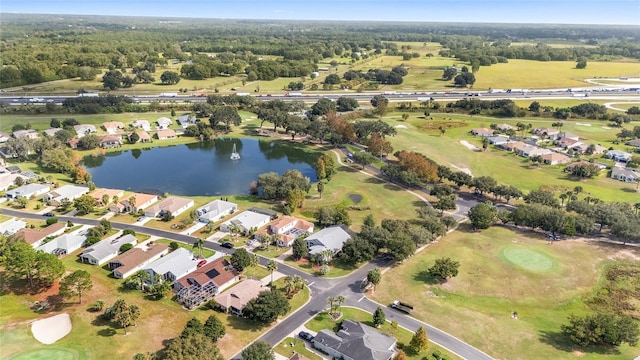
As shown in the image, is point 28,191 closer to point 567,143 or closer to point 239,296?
point 239,296

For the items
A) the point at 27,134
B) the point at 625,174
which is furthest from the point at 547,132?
the point at 27,134

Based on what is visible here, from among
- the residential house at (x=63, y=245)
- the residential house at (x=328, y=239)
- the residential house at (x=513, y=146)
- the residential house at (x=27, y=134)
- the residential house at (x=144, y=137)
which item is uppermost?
the residential house at (x=27, y=134)

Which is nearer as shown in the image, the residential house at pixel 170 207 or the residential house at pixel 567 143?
the residential house at pixel 170 207

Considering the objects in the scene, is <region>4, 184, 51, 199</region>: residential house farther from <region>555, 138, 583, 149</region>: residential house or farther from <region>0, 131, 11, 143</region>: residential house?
<region>555, 138, 583, 149</region>: residential house

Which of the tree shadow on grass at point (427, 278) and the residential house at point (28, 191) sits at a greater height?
the residential house at point (28, 191)

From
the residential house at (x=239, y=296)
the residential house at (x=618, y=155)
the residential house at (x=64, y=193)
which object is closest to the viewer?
the residential house at (x=239, y=296)

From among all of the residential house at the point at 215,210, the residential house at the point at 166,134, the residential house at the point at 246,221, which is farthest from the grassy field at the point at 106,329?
the residential house at the point at 166,134

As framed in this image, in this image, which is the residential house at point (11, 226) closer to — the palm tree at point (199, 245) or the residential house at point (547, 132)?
the palm tree at point (199, 245)
